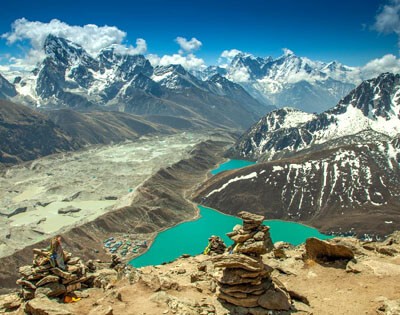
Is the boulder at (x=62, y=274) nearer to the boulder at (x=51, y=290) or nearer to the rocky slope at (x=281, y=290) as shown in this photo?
the boulder at (x=51, y=290)

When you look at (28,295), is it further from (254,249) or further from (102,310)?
(254,249)

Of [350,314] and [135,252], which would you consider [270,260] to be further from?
[135,252]

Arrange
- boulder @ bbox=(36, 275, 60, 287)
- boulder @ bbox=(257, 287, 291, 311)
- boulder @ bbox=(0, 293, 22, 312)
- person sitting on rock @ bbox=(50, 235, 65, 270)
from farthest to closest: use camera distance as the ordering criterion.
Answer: person sitting on rock @ bbox=(50, 235, 65, 270)
boulder @ bbox=(36, 275, 60, 287)
boulder @ bbox=(0, 293, 22, 312)
boulder @ bbox=(257, 287, 291, 311)

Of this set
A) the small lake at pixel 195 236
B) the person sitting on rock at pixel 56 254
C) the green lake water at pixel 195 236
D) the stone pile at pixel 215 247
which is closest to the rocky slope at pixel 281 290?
the person sitting on rock at pixel 56 254

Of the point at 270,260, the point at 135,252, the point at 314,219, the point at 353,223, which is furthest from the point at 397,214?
the point at 270,260

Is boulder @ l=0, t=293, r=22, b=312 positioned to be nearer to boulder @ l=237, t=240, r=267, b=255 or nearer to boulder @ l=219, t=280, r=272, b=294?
boulder @ l=219, t=280, r=272, b=294

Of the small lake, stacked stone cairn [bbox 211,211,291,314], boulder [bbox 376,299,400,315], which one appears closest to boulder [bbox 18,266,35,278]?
stacked stone cairn [bbox 211,211,291,314]
